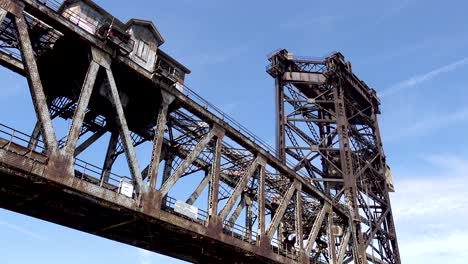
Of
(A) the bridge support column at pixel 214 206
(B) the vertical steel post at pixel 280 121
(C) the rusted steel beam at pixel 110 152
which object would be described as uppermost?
(B) the vertical steel post at pixel 280 121

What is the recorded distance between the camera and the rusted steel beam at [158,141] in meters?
15.2

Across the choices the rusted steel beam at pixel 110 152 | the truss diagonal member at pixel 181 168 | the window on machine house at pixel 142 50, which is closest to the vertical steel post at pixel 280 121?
the truss diagonal member at pixel 181 168

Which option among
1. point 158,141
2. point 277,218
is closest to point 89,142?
point 158,141

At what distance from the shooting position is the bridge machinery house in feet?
52.1

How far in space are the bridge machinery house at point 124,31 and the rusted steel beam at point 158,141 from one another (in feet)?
2.90

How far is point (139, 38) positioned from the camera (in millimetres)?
17516

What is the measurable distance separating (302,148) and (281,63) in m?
7.07

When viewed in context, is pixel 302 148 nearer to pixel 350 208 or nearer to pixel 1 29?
pixel 350 208

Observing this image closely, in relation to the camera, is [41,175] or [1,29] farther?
[1,29]

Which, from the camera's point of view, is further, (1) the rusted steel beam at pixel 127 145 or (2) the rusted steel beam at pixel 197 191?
(2) the rusted steel beam at pixel 197 191

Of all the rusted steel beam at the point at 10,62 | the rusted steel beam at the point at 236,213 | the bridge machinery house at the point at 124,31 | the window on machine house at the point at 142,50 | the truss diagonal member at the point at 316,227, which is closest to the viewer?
the bridge machinery house at the point at 124,31

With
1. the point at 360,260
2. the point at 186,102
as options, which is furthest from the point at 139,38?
the point at 360,260

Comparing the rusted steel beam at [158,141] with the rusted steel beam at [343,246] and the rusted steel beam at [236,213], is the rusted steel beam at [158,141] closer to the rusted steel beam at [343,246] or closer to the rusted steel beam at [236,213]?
the rusted steel beam at [236,213]

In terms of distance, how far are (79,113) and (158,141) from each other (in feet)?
10.9
